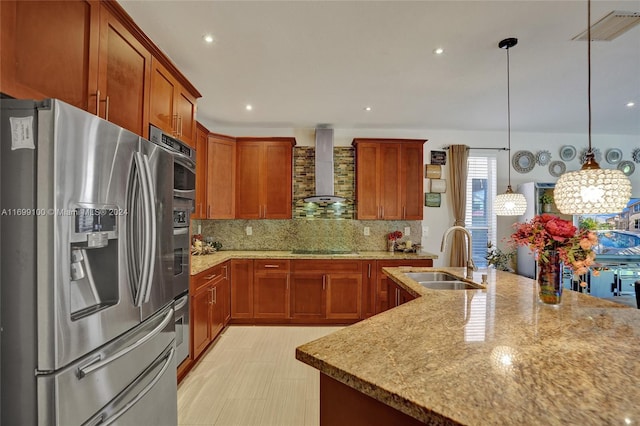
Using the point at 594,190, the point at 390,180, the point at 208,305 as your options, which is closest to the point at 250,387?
the point at 208,305

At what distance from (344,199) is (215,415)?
277 centimetres

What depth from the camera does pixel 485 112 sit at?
350 cm

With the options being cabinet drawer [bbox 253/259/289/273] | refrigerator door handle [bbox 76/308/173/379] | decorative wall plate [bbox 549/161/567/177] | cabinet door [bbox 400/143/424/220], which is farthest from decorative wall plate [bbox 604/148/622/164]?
refrigerator door handle [bbox 76/308/173/379]

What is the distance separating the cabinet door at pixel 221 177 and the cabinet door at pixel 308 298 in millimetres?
1306

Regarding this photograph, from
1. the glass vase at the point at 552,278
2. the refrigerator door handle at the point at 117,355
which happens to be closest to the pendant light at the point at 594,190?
the glass vase at the point at 552,278

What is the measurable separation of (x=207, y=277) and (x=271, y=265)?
0.92 m

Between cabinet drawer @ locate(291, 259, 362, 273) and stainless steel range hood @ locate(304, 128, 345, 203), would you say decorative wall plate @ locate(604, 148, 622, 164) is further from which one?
cabinet drawer @ locate(291, 259, 362, 273)

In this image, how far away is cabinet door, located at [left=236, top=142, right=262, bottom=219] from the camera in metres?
3.81

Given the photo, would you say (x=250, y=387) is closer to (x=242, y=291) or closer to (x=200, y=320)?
(x=200, y=320)

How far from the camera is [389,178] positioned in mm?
Answer: 3855

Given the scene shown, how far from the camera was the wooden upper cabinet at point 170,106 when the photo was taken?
1870mm

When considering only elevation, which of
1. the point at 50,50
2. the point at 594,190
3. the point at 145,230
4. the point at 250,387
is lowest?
the point at 250,387

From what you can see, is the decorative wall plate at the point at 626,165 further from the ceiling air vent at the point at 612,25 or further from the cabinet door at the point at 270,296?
the cabinet door at the point at 270,296

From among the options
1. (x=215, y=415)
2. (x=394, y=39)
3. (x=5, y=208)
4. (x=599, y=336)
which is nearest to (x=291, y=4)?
(x=394, y=39)
